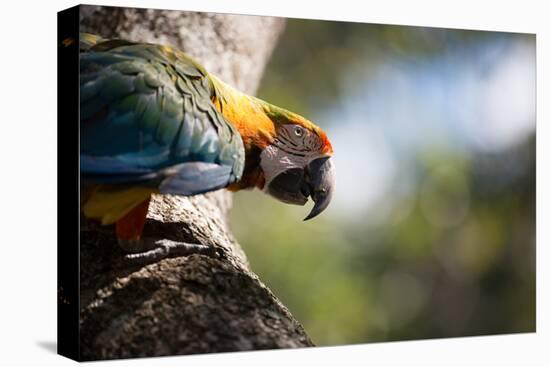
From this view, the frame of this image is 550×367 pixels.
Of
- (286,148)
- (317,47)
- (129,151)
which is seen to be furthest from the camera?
(317,47)

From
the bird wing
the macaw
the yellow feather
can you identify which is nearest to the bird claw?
the macaw

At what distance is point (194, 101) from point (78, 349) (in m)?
1.47

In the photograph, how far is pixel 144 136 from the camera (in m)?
4.52

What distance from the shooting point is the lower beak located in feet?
17.3

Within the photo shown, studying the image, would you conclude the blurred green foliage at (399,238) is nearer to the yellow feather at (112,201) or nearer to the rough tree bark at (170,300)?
the rough tree bark at (170,300)

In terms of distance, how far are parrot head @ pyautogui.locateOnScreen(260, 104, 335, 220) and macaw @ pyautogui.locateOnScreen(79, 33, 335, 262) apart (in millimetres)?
320

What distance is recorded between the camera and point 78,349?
15.1ft

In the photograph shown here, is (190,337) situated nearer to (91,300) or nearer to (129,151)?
(91,300)

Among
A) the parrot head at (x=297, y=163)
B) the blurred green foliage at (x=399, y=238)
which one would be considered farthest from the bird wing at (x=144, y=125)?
the blurred green foliage at (x=399, y=238)

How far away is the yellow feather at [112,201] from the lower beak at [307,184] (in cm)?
96

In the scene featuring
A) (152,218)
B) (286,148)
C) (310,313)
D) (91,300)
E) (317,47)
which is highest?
(317,47)

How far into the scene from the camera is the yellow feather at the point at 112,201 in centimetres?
452

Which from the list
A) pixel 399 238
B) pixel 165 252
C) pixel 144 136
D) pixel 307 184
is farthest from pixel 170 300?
pixel 399 238

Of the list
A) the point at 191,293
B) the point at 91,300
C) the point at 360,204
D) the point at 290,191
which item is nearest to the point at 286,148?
the point at 290,191
